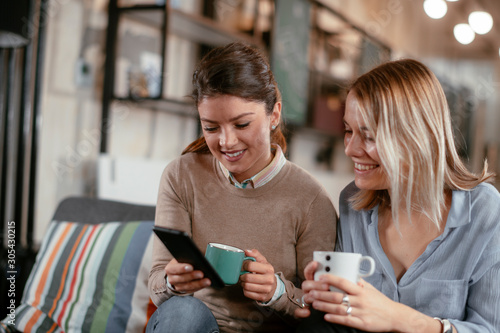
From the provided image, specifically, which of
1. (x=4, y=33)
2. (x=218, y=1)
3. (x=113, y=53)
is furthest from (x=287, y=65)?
(x=4, y=33)

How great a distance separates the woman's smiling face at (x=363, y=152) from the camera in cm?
106

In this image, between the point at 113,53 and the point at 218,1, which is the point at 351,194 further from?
the point at 218,1

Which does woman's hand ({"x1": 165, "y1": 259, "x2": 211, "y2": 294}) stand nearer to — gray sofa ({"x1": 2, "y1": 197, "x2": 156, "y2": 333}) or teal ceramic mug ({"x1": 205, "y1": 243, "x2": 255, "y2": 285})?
teal ceramic mug ({"x1": 205, "y1": 243, "x2": 255, "y2": 285})

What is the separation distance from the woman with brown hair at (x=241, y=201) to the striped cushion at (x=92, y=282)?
335 millimetres

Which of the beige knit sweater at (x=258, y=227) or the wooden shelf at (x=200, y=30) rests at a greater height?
the wooden shelf at (x=200, y=30)

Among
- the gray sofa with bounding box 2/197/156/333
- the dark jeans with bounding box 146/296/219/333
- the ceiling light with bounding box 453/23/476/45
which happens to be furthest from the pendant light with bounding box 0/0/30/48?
the ceiling light with bounding box 453/23/476/45

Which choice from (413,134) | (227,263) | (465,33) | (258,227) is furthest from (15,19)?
(465,33)

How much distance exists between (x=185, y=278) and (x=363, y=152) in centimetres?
46

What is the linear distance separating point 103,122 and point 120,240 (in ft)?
2.88

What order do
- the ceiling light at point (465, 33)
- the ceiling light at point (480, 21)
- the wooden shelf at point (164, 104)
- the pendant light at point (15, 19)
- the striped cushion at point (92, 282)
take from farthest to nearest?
the ceiling light at point (465, 33) → the ceiling light at point (480, 21) → the wooden shelf at point (164, 104) → the pendant light at point (15, 19) → the striped cushion at point (92, 282)

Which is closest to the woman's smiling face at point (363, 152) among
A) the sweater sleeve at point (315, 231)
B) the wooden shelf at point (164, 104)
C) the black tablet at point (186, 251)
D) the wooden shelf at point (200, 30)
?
the sweater sleeve at point (315, 231)

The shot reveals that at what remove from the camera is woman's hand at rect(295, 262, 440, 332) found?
90 centimetres

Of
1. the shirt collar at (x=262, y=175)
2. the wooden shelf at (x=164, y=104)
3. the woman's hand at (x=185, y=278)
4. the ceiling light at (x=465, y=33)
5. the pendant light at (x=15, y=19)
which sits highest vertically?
the ceiling light at (x=465, y=33)

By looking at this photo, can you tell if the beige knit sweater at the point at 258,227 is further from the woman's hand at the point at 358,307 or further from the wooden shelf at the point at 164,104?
the wooden shelf at the point at 164,104
